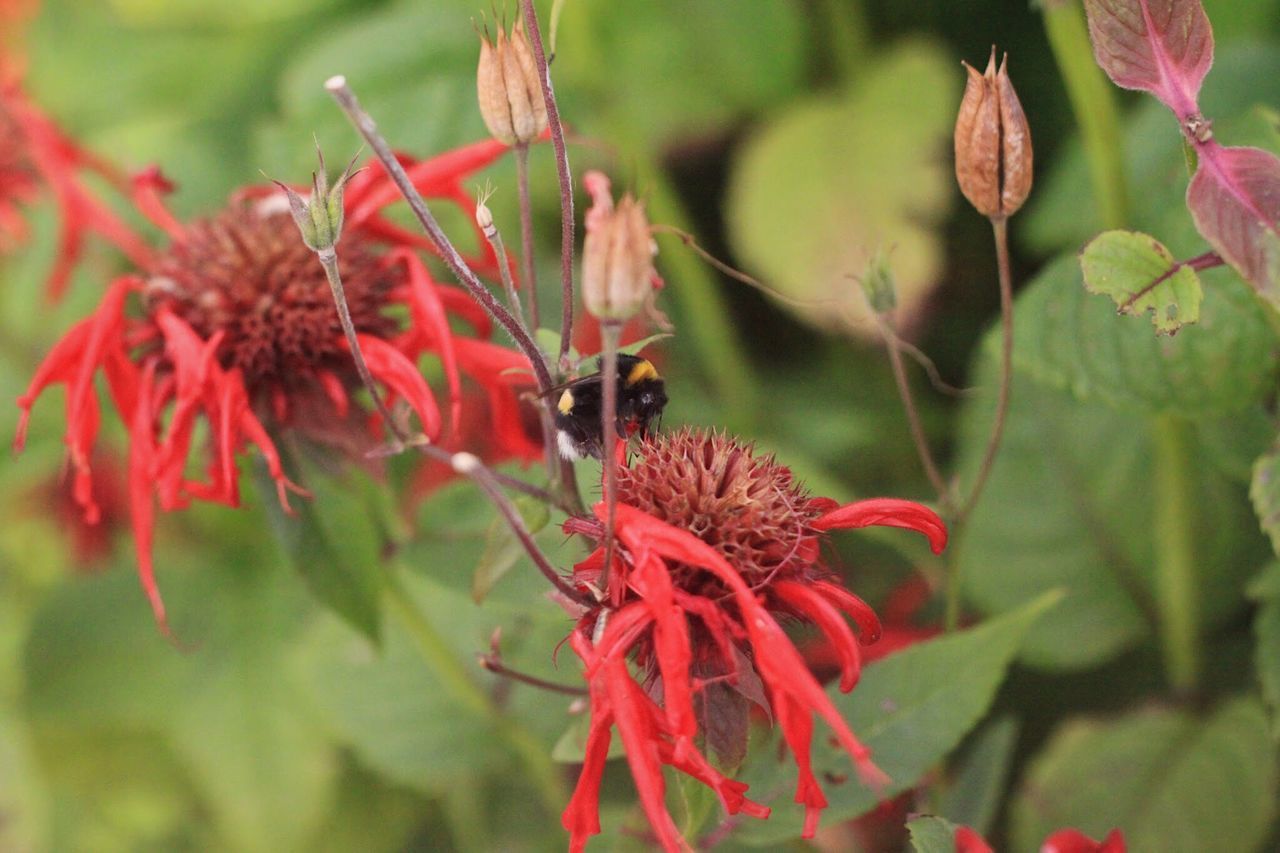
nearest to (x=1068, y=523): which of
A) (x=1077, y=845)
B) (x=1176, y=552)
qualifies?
(x=1176, y=552)

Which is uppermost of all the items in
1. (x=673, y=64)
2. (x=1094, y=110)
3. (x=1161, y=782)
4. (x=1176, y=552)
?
(x=673, y=64)

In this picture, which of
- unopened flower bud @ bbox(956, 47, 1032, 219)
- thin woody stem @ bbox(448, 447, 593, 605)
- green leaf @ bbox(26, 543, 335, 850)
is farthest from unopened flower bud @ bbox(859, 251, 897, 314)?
green leaf @ bbox(26, 543, 335, 850)

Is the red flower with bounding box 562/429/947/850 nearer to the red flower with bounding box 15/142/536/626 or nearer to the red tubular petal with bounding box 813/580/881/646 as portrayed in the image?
the red tubular petal with bounding box 813/580/881/646

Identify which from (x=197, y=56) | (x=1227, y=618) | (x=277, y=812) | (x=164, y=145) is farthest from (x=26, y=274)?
(x=1227, y=618)

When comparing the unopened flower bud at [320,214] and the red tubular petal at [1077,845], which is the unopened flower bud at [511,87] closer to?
the unopened flower bud at [320,214]

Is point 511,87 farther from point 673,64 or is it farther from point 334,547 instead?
point 673,64
